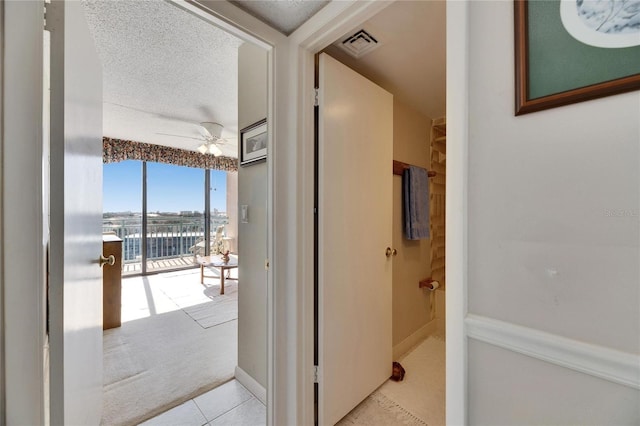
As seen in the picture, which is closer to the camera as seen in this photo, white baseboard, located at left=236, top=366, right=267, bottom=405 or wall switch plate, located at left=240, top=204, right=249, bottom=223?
white baseboard, located at left=236, top=366, right=267, bottom=405

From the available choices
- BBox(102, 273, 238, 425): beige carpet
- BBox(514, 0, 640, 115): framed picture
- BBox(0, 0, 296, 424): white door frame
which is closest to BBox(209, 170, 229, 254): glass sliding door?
BBox(102, 273, 238, 425): beige carpet

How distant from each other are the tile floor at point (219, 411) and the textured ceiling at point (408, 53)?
2.35m

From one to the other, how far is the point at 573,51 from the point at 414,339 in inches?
96.8

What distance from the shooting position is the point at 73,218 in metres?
0.92

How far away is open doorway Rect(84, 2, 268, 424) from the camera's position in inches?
65.4

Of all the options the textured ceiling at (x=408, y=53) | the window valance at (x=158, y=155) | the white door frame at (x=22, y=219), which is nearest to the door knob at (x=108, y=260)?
the white door frame at (x=22, y=219)

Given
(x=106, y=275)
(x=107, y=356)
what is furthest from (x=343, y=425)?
(x=106, y=275)

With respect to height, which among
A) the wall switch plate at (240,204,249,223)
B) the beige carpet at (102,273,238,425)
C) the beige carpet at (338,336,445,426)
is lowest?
the beige carpet at (338,336,445,426)

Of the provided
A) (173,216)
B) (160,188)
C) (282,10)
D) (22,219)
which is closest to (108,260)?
(22,219)

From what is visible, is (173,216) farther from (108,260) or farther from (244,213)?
(108,260)

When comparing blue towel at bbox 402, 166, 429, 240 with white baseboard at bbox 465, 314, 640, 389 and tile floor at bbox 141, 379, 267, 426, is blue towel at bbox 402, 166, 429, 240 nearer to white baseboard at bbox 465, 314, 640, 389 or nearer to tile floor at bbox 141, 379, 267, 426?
white baseboard at bbox 465, 314, 640, 389

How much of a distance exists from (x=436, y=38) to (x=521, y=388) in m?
1.73

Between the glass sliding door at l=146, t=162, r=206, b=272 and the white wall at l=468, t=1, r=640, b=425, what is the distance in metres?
5.83

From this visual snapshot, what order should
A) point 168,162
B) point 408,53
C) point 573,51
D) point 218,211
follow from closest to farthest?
point 573,51 → point 408,53 → point 168,162 → point 218,211
